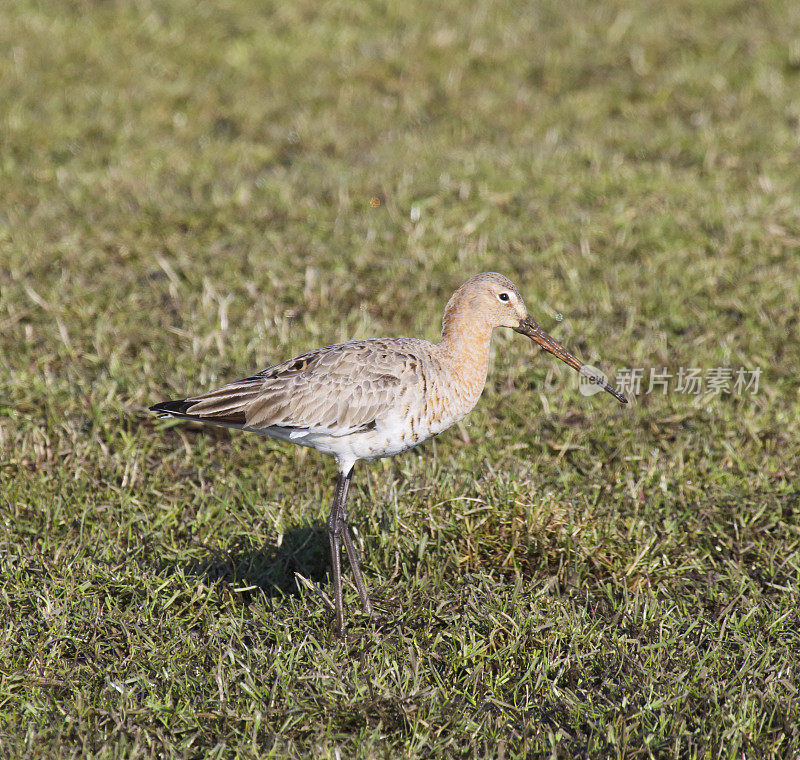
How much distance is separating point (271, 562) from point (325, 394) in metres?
0.94

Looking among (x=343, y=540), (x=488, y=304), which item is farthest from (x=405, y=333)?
(x=343, y=540)

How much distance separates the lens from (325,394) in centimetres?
414

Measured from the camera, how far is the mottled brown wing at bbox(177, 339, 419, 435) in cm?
412

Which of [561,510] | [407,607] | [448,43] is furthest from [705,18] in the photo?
[407,607]

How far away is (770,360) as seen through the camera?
19.1 feet

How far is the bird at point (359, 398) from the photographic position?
162 inches

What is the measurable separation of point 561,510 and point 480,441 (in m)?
0.94

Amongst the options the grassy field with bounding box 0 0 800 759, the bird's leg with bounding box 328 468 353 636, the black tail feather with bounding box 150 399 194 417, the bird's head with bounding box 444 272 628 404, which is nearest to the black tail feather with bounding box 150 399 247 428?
the black tail feather with bounding box 150 399 194 417

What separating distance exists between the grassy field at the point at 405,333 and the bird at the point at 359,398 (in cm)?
45

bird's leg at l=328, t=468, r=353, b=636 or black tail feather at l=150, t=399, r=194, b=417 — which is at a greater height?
black tail feather at l=150, t=399, r=194, b=417

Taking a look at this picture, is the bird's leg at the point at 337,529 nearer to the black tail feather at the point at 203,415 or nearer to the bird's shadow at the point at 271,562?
the bird's shadow at the point at 271,562

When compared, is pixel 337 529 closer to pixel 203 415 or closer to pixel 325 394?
pixel 325 394

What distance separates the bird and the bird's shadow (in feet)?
0.99

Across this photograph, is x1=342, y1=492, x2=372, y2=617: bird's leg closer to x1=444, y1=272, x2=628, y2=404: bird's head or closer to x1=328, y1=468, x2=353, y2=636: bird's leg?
x1=328, y1=468, x2=353, y2=636: bird's leg
